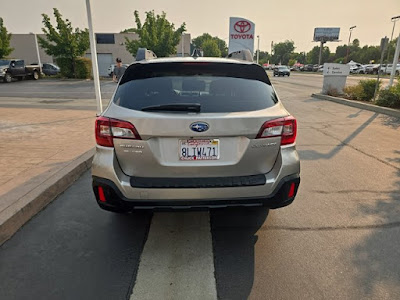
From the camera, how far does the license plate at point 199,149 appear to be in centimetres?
241

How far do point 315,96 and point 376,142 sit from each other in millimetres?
10134

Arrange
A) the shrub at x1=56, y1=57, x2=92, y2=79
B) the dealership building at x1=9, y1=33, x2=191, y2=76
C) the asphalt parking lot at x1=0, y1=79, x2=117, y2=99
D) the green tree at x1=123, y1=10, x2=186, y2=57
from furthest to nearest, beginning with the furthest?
the dealership building at x1=9, y1=33, x2=191, y2=76
the green tree at x1=123, y1=10, x2=186, y2=57
the shrub at x1=56, y1=57, x2=92, y2=79
the asphalt parking lot at x1=0, y1=79, x2=117, y2=99

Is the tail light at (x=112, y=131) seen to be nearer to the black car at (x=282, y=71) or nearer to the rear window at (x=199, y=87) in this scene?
the rear window at (x=199, y=87)

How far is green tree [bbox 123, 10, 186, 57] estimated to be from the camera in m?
30.9

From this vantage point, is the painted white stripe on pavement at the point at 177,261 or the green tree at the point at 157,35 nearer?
the painted white stripe on pavement at the point at 177,261

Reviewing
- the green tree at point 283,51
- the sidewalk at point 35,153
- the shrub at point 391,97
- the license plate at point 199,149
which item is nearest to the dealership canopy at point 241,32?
the shrub at point 391,97

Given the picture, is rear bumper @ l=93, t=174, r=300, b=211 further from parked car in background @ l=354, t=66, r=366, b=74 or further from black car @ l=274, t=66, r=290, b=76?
parked car in background @ l=354, t=66, r=366, b=74

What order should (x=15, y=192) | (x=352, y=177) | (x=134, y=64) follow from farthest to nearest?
(x=352, y=177) → (x=15, y=192) → (x=134, y=64)

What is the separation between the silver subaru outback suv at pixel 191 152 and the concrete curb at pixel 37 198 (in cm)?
120

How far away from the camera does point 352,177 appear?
460 centimetres

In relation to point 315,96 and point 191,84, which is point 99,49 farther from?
point 191,84

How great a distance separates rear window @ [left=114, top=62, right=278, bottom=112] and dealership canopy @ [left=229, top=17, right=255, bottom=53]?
45.5 ft

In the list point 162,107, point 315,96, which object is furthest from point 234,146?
point 315,96

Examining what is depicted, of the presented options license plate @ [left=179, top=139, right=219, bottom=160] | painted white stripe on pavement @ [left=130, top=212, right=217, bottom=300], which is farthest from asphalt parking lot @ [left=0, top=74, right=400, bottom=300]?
license plate @ [left=179, top=139, right=219, bottom=160]
